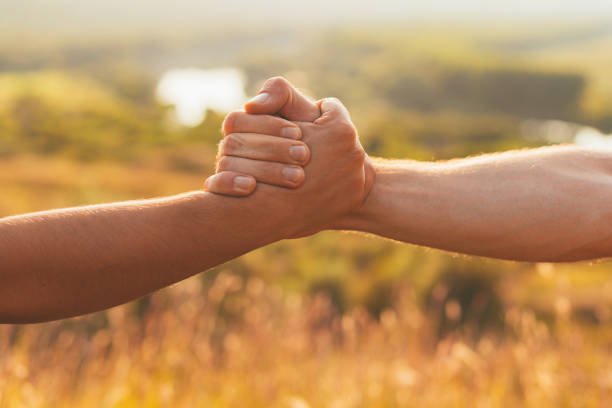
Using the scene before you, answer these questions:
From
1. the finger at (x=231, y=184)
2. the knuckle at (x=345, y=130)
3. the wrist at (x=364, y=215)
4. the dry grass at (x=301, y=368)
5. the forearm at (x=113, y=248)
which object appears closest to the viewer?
the forearm at (x=113, y=248)

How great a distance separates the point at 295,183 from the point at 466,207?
507mm

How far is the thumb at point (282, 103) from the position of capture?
5.33ft

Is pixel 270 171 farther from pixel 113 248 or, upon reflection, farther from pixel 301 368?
pixel 301 368

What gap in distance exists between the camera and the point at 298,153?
1.61m

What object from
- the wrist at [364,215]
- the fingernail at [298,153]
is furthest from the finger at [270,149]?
the wrist at [364,215]

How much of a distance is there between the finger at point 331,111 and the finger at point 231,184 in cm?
27

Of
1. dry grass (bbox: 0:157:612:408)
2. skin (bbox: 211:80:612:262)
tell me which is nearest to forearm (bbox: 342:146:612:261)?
skin (bbox: 211:80:612:262)

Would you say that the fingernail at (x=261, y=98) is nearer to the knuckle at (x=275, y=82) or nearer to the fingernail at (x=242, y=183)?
the knuckle at (x=275, y=82)

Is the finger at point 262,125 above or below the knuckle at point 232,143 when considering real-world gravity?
above

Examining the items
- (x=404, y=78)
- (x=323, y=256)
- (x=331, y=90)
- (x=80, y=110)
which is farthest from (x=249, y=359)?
(x=404, y=78)

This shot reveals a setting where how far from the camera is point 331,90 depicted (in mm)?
22953

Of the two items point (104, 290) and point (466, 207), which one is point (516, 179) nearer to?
point (466, 207)

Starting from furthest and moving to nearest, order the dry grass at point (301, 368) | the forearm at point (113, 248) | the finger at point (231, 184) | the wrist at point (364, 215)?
1. the dry grass at point (301, 368)
2. the wrist at point (364, 215)
3. the finger at point (231, 184)
4. the forearm at point (113, 248)

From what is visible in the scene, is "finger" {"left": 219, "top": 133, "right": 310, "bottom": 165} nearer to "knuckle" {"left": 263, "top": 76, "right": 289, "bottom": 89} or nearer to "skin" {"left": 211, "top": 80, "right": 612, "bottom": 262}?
"knuckle" {"left": 263, "top": 76, "right": 289, "bottom": 89}
